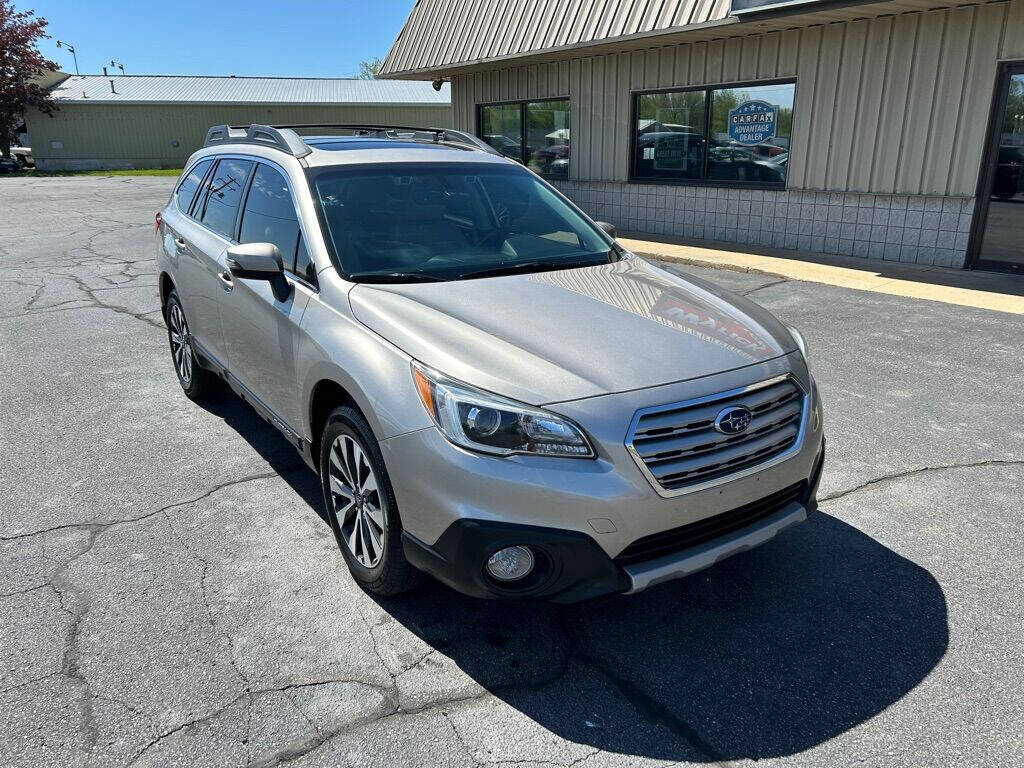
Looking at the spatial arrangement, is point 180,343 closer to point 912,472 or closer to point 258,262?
point 258,262

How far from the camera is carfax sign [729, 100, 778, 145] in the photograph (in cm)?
1111

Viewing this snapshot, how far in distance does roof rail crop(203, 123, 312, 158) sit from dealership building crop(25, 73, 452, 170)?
1508 inches

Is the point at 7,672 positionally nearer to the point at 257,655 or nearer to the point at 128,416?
the point at 257,655

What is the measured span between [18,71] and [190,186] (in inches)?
1777

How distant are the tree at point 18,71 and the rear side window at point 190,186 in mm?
42664

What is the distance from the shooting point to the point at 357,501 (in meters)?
3.13

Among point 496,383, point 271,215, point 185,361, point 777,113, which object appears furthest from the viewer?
point 777,113

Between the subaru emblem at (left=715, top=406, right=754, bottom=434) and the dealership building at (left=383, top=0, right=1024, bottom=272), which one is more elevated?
the dealership building at (left=383, top=0, right=1024, bottom=272)

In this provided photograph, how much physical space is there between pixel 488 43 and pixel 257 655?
1339 cm

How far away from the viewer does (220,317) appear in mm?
4410

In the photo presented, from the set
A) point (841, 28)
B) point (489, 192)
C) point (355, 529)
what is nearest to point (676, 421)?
point (355, 529)

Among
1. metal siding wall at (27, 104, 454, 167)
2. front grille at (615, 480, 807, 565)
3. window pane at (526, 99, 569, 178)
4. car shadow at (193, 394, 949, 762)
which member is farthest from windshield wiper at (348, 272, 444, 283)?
metal siding wall at (27, 104, 454, 167)

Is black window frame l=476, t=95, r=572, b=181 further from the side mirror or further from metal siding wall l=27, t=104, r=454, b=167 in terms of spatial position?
metal siding wall l=27, t=104, r=454, b=167

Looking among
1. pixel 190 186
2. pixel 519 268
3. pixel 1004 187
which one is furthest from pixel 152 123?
pixel 519 268
